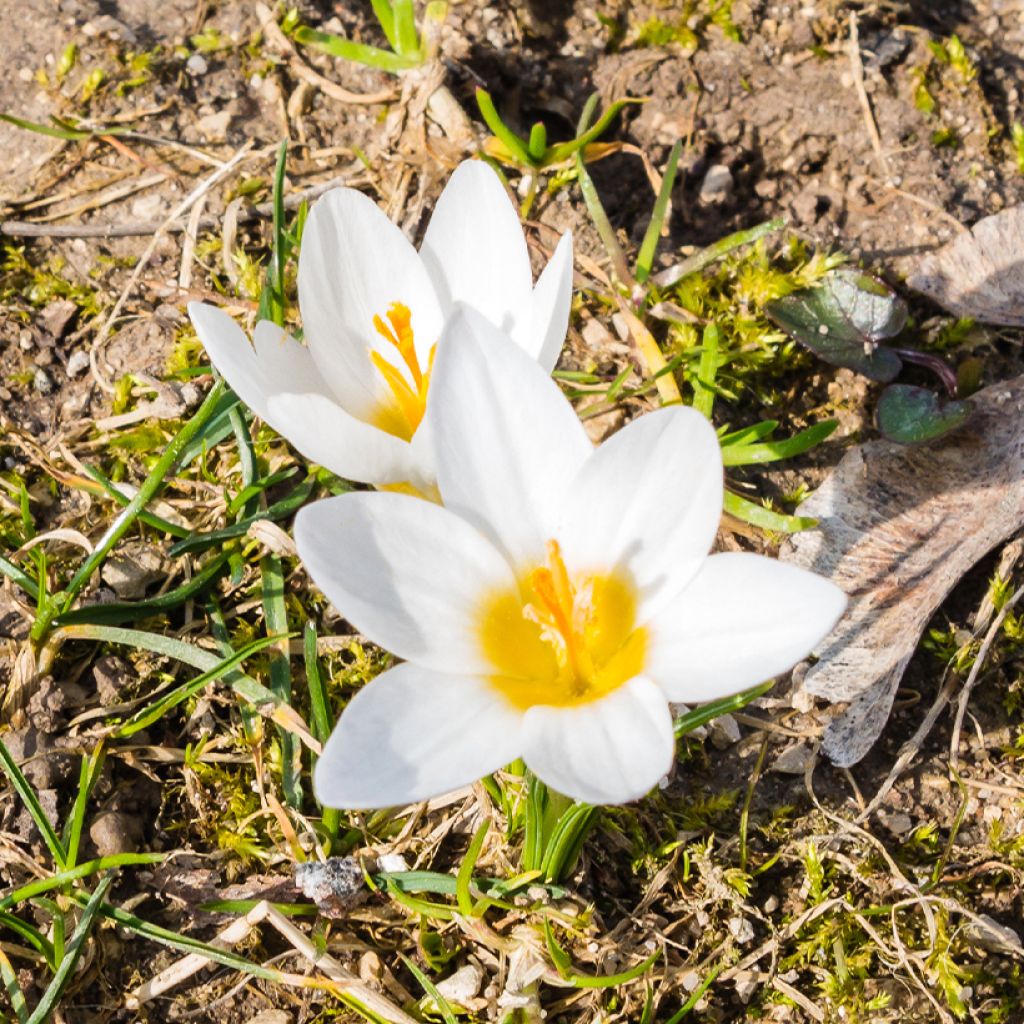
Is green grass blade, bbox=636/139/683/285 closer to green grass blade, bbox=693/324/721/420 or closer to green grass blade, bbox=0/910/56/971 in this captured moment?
green grass blade, bbox=693/324/721/420

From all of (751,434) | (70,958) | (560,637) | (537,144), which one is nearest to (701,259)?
(537,144)

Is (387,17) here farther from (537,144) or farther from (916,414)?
(916,414)

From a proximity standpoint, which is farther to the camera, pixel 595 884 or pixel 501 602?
pixel 595 884

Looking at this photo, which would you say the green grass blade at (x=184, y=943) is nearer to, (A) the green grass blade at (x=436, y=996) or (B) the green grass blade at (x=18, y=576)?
(A) the green grass blade at (x=436, y=996)

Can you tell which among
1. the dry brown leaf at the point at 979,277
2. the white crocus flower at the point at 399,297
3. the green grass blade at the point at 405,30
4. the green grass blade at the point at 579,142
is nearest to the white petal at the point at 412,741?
the white crocus flower at the point at 399,297

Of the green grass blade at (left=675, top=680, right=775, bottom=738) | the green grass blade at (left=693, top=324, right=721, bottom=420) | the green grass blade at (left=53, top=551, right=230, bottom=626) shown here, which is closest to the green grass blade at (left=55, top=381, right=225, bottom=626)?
the green grass blade at (left=53, top=551, right=230, bottom=626)

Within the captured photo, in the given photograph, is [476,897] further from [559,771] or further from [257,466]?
[257,466]

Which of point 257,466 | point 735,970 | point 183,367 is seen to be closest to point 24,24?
point 183,367
